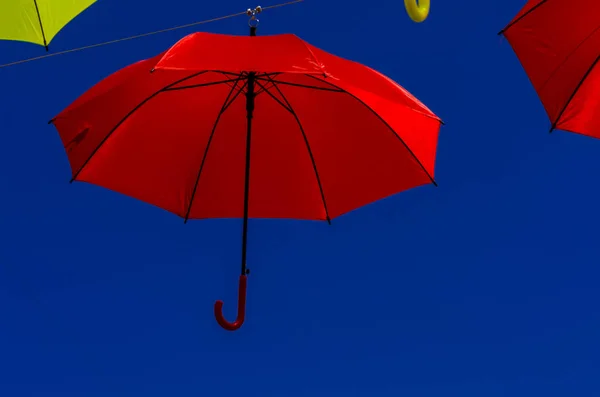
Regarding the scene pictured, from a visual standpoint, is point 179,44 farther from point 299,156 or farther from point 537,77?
point 537,77

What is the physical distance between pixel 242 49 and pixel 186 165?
5.06 feet

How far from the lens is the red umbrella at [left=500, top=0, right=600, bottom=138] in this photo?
6.30 m

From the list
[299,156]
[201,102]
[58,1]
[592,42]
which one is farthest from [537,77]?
[58,1]

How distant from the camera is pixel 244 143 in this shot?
6.96 metres

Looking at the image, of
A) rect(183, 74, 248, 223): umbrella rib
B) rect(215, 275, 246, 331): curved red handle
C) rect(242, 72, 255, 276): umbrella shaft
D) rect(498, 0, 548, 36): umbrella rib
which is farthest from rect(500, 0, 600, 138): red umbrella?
rect(215, 275, 246, 331): curved red handle

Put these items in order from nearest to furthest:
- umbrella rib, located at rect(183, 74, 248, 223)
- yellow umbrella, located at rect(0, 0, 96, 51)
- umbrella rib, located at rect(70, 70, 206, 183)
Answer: umbrella rib, located at rect(70, 70, 206, 183) < umbrella rib, located at rect(183, 74, 248, 223) < yellow umbrella, located at rect(0, 0, 96, 51)

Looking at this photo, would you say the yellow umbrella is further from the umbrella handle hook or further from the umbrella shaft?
the umbrella handle hook

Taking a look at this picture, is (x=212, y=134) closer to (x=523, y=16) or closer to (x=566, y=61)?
(x=523, y=16)

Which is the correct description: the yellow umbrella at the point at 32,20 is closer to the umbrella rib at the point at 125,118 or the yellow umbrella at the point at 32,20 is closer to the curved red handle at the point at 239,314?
the umbrella rib at the point at 125,118

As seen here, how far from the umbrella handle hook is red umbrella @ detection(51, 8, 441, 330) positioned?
2.17 ft

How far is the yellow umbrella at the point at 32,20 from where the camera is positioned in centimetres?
705

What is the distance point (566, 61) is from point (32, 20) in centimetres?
403

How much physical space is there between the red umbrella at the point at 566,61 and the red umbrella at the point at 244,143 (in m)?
0.86

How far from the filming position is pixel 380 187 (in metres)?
6.78
